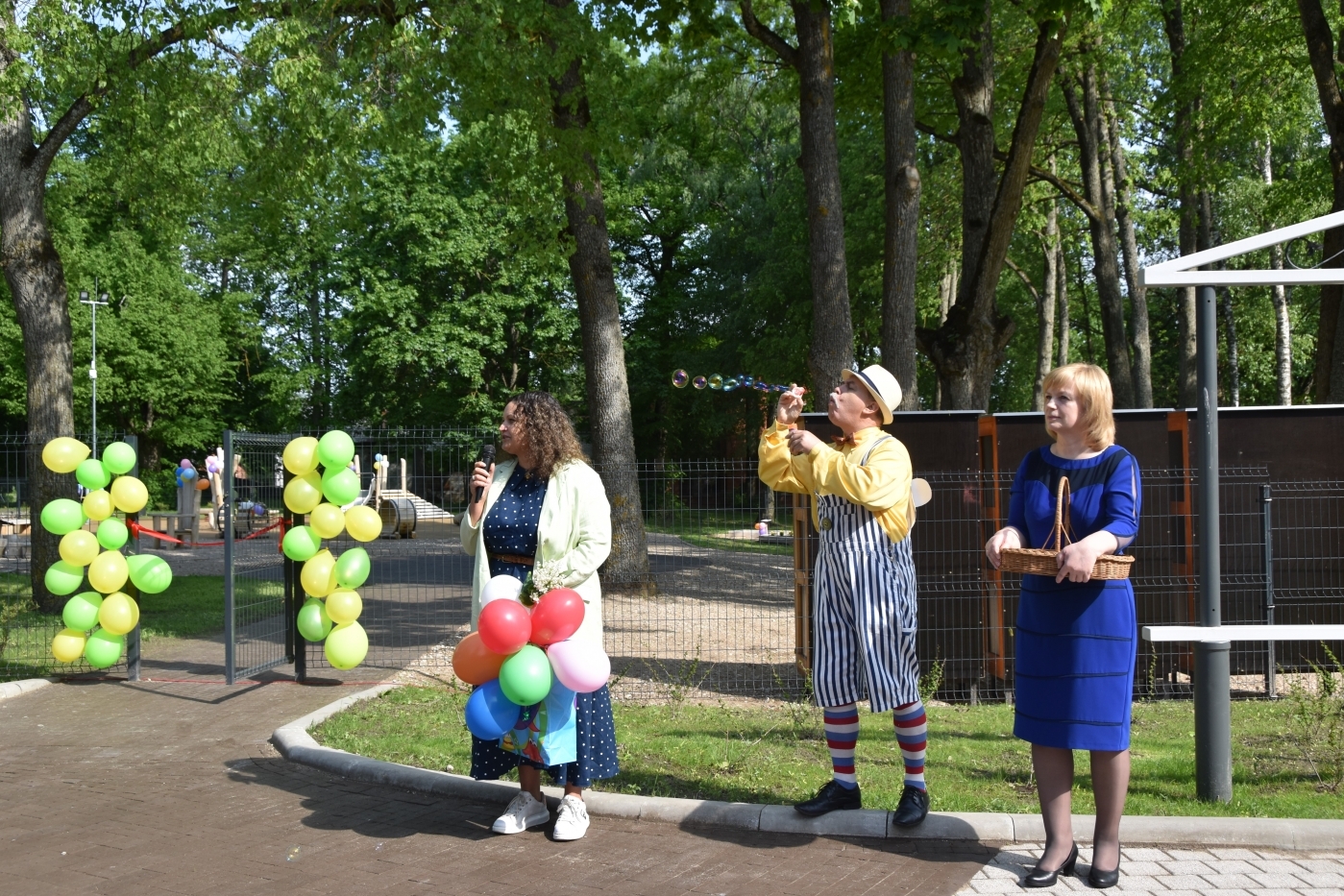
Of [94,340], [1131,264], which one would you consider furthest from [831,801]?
[94,340]

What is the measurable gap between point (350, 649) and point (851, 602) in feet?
12.3

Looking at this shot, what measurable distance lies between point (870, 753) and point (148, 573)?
5318 millimetres

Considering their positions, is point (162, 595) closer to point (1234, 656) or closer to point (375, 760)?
point (375, 760)

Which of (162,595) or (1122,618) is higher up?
(1122,618)

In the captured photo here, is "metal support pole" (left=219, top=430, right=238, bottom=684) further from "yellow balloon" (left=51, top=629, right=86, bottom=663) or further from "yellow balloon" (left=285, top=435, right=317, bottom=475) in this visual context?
"yellow balloon" (left=51, top=629, right=86, bottom=663)

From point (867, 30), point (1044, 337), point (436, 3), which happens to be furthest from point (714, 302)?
point (436, 3)

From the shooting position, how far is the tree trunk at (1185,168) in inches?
712

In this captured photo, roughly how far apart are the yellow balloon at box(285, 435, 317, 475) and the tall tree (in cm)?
575

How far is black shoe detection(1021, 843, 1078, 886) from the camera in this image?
4363mm

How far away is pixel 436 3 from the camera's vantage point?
12398mm

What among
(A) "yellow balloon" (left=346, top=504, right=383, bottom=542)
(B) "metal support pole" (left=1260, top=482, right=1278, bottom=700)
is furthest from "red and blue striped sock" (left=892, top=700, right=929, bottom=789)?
(B) "metal support pole" (left=1260, top=482, right=1278, bottom=700)

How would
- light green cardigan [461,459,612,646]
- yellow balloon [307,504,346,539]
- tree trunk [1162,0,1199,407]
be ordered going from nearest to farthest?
light green cardigan [461,459,612,646] < yellow balloon [307,504,346,539] < tree trunk [1162,0,1199,407]

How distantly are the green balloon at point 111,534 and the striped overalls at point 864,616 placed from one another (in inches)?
225

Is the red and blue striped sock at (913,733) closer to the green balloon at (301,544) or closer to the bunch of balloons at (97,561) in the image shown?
the green balloon at (301,544)
